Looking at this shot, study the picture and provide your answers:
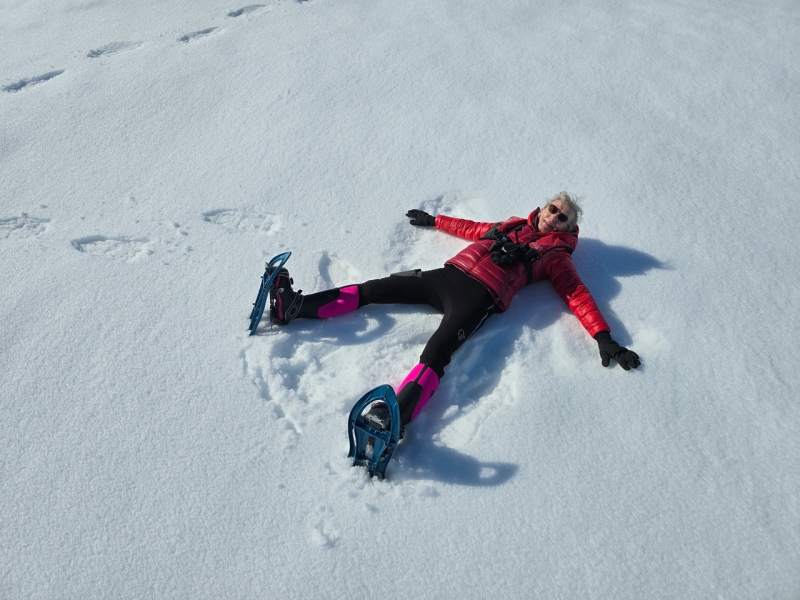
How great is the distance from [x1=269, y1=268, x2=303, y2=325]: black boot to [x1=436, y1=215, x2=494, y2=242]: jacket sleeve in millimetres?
1159

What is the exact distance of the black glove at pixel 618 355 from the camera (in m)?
3.38

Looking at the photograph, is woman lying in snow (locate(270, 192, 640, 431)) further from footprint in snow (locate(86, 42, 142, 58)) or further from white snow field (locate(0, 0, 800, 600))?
footprint in snow (locate(86, 42, 142, 58))

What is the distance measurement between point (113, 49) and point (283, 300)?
12.6ft

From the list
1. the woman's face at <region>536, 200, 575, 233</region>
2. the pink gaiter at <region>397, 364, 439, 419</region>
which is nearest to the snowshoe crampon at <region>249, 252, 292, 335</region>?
the pink gaiter at <region>397, 364, 439, 419</region>

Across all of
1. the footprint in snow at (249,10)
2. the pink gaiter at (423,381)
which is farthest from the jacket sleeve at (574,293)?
the footprint in snow at (249,10)

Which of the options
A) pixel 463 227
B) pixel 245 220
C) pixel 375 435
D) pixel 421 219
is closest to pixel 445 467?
pixel 375 435

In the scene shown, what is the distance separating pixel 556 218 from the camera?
3787mm

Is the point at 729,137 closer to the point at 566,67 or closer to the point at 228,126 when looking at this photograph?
the point at 566,67

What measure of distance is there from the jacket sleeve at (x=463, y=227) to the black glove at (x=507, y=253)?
35 centimetres

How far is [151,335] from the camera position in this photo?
3.50 meters

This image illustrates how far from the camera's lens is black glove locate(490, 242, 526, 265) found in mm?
3598

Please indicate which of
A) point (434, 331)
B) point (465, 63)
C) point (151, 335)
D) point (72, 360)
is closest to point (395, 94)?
point (465, 63)

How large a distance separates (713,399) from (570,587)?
4.50 feet

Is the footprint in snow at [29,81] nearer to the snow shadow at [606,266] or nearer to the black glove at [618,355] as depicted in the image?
the snow shadow at [606,266]
